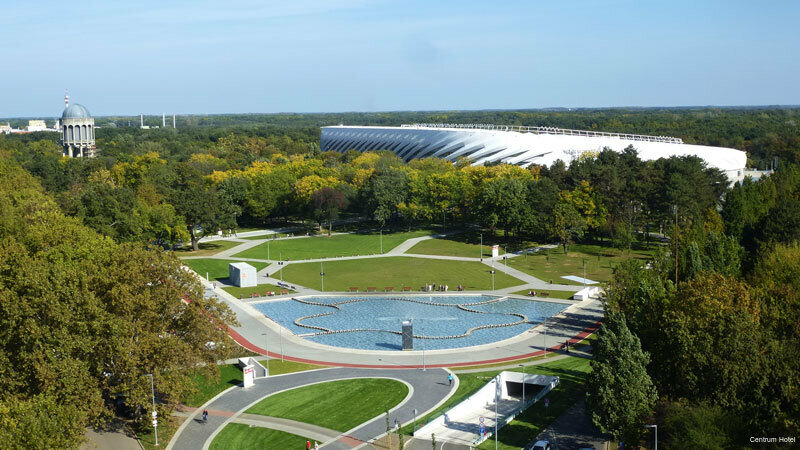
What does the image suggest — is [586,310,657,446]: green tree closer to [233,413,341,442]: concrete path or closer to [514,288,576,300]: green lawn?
[233,413,341,442]: concrete path

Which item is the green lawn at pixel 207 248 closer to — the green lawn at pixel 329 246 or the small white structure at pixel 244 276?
the green lawn at pixel 329 246

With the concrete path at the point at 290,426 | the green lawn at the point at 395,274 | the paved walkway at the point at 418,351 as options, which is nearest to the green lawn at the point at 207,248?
the green lawn at the point at 395,274

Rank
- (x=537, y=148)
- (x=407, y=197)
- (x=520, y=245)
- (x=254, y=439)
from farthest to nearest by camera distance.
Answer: (x=537, y=148) < (x=407, y=197) < (x=520, y=245) < (x=254, y=439)

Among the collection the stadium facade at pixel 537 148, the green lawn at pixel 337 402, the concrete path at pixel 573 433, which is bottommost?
the green lawn at pixel 337 402

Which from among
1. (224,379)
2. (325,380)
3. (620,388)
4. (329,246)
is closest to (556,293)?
(325,380)

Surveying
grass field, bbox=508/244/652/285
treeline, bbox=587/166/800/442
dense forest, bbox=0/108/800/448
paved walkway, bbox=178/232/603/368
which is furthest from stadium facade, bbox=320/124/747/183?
treeline, bbox=587/166/800/442

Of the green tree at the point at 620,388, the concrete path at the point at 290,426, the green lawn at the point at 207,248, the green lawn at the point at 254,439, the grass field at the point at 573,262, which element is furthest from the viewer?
the green lawn at the point at 207,248

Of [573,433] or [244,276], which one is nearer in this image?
[573,433]

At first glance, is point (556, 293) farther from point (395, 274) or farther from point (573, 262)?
point (395, 274)
